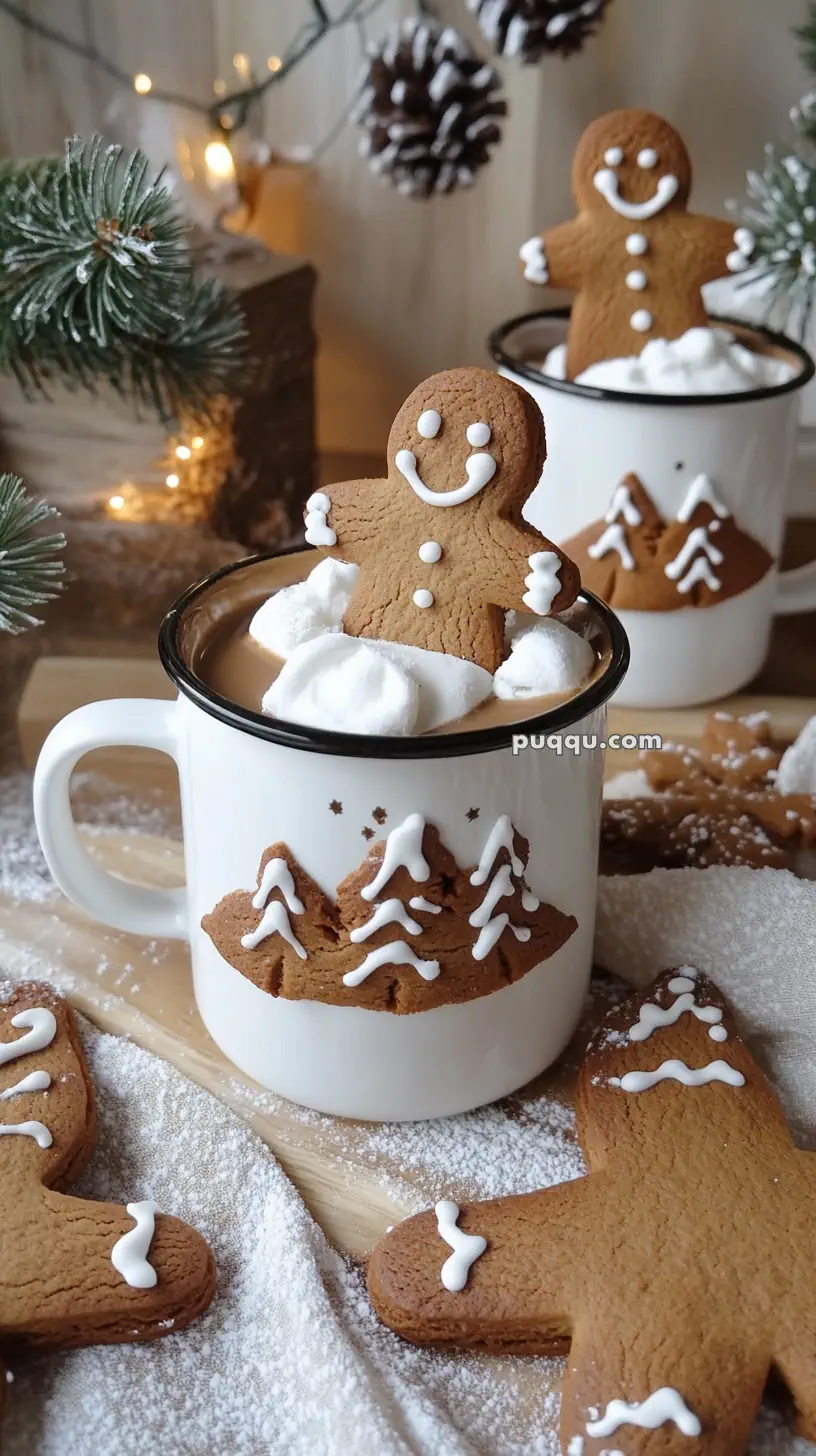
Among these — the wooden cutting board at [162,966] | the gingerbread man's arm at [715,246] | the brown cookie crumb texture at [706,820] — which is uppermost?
the gingerbread man's arm at [715,246]

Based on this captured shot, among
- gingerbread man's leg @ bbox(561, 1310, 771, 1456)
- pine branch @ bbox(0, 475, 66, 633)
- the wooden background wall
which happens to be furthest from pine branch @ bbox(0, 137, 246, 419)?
gingerbread man's leg @ bbox(561, 1310, 771, 1456)

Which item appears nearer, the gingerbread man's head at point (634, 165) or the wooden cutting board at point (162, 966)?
the wooden cutting board at point (162, 966)

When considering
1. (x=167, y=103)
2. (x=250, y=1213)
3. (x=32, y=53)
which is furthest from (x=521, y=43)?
(x=250, y=1213)

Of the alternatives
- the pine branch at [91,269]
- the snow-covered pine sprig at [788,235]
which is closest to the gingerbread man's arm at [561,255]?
the snow-covered pine sprig at [788,235]

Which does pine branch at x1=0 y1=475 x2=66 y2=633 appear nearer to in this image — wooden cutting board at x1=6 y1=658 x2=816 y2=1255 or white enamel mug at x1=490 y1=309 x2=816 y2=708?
wooden cutting board at x1=6 y1=658 x2=816 y2=1255

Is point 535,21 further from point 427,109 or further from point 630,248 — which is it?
point 630,248

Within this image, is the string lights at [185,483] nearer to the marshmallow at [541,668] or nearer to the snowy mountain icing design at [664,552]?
the snowy mountain icing design at [664,552]

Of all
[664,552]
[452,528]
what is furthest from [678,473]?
[452,528]
